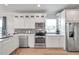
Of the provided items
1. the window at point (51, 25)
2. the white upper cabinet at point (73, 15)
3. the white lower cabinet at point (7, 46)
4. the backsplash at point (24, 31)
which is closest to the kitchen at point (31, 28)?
the backsplash at point (24, 31)

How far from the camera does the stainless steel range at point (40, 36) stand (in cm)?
805

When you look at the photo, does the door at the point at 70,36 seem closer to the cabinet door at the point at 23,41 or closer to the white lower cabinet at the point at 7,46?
the cabinet door at the point at 23,41

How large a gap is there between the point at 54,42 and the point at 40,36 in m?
0.93

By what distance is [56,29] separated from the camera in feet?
31.2

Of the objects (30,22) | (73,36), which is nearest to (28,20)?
(30,22)

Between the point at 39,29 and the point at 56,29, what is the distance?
61.8 inches

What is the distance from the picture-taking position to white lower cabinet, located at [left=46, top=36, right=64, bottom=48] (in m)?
7.76

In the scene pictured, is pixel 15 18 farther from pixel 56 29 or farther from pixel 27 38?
pixel 56 29

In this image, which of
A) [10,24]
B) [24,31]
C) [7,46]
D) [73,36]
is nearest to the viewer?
[7,46]

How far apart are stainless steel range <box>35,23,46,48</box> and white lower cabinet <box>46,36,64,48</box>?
10.0 inches

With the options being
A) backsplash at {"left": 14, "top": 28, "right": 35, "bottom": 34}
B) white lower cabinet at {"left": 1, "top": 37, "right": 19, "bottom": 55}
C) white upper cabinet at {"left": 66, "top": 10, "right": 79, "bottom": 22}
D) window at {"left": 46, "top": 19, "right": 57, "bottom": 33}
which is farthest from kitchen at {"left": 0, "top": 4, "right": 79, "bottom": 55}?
white lower cabinet at {"left": 1, "top": 37, "right": 19, "bottom": 55}

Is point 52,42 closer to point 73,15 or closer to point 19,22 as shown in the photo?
point 73,15

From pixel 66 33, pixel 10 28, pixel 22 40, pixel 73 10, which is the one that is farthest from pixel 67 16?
pixel 10 28

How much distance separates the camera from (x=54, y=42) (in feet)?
25.9
